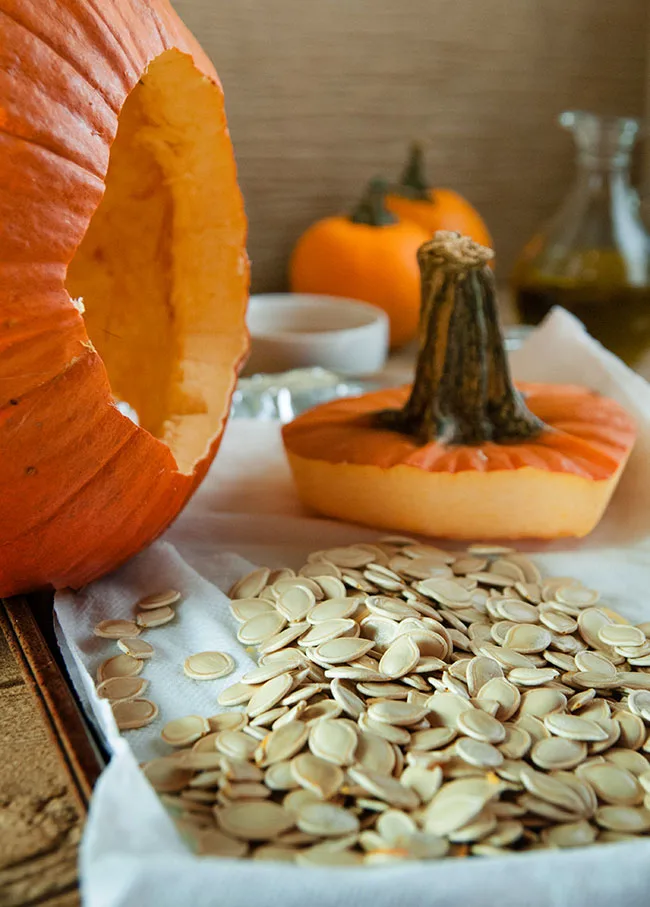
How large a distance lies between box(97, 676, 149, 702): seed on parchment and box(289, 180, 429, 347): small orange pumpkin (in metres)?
0.74

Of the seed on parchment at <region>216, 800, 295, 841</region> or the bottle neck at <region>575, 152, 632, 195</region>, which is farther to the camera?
the bottle neck at <region>575, 152, 632, 195</region>

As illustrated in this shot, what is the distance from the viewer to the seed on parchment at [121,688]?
46cm

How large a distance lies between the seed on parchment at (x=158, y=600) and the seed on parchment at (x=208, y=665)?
2.2 inches

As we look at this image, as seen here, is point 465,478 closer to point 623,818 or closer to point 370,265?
point 623,818

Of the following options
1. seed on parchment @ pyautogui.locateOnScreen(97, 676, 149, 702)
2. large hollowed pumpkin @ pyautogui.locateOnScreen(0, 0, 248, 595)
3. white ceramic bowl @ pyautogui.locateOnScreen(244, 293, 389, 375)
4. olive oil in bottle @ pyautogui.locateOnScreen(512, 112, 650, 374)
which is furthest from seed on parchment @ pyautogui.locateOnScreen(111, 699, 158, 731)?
olive oil in bottle @ pyautogui.locateOnScreen(512, 112, 650, 374)

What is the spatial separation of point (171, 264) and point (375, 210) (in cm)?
55

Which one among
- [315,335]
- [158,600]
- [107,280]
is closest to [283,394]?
[315,335]

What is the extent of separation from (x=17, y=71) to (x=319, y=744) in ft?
1.08

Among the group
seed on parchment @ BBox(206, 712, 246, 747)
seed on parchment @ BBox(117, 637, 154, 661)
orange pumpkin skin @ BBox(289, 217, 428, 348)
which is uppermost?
orange pumpkin skin @ BBox(289, 217, 428, 348)

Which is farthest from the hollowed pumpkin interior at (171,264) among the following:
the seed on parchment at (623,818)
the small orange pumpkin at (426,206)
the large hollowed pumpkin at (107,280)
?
the small orange pumpkin at (426,206)

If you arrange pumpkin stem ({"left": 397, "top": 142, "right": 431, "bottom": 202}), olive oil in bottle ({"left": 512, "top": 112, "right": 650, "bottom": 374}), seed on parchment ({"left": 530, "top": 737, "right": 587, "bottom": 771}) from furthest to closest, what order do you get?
1. pumpkin stem ({"left": 397, "top": 142, "right": 431, "bottom": 202})
2. olive oil in bottle ({"left": 512, "top": 112, "right": 650, "bottom": 374})
3. seed on parchment ({"left": 530, "top": 737, "right": 587, "bottom": 771})

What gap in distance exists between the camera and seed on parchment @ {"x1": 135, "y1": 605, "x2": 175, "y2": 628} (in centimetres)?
53

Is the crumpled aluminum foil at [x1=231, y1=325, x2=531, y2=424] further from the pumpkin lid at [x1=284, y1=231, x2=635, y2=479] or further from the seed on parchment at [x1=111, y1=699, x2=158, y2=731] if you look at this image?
the seed on parchment at [x1=111, y1=699, x2=158, y2=731]

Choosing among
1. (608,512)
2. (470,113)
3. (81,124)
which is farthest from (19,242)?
(470,113)
